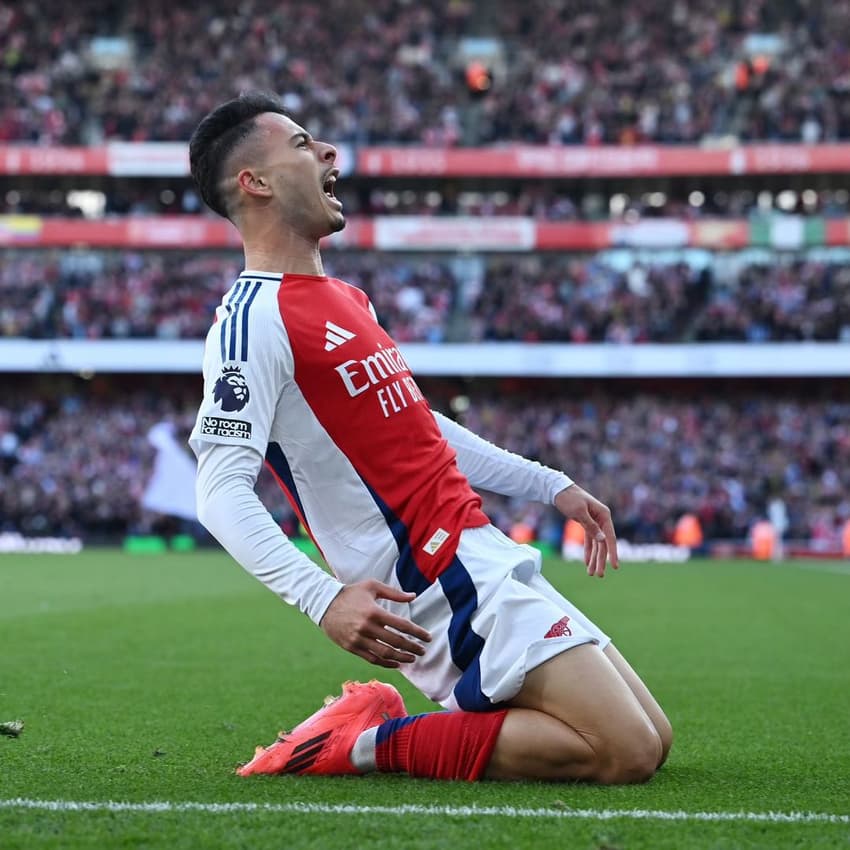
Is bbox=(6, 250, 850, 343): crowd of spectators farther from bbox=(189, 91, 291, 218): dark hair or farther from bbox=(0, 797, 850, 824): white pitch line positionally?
bbox=(0, 797, 850, 824): white pitch line

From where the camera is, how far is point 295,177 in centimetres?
426

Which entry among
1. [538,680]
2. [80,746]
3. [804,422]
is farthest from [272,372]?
[804,422]

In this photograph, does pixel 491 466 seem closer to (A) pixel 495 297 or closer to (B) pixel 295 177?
(B) pixel 295 177

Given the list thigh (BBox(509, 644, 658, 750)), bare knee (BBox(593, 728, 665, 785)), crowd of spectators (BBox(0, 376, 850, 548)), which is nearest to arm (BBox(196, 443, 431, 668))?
thigh (BBox(509, 644, 658, 750))

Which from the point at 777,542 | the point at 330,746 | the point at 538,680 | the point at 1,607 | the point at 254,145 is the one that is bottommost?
the point at 777,542

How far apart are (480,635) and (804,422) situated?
97.8 feet

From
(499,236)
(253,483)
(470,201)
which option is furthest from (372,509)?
(470,201)

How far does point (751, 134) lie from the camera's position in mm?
35250

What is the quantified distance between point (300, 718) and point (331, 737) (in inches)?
73.3

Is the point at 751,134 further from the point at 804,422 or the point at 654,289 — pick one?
the point at 804,422

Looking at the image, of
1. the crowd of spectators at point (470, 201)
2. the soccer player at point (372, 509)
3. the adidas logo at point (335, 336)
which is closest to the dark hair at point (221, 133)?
the soccer player at point (372, 509)

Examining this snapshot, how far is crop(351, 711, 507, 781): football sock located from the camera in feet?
13.5

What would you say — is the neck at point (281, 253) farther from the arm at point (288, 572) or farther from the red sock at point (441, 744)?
→ the red sock at point (441, 744)

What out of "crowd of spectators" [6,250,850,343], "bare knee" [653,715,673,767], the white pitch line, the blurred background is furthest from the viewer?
"crowd of spectators" [6,250,850,343]
